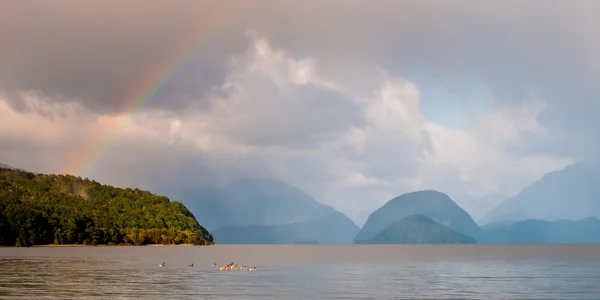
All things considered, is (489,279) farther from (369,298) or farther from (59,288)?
(59,288)

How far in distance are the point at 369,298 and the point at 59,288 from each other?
3679 cm

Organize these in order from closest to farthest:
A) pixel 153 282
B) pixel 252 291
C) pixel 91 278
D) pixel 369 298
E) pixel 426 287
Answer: pixel 369 298
pixel 252 291
pixel 426 287
pixel 153 282
pixel 91 278

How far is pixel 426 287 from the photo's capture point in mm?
79375

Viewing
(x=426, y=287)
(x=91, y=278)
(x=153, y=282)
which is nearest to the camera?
(x=426, y=287)

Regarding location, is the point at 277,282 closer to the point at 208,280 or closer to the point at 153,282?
the point at 208,280

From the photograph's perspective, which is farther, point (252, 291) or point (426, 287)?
point (426, 287)

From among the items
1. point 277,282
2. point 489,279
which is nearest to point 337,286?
point 277,282

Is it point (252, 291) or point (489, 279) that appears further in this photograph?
point (489, 279)

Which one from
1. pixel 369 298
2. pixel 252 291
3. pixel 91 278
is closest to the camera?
pixel 369 298

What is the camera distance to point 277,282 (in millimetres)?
87312

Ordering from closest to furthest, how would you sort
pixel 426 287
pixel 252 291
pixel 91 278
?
1. pixel 252 291
2. pixel 426 287
3. pixel 91 278

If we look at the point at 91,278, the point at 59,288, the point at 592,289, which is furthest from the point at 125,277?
the point at 592,289

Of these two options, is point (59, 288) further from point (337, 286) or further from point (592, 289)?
point (592, 289)

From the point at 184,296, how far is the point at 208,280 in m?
24.4
